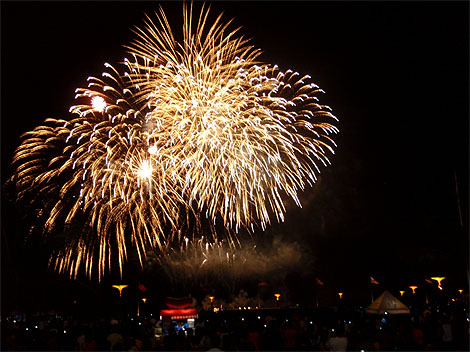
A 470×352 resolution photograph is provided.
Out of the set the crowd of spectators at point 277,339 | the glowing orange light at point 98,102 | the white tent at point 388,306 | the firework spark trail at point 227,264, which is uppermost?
the glowing orange light at point 98,102

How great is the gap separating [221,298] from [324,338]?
36.2 metres

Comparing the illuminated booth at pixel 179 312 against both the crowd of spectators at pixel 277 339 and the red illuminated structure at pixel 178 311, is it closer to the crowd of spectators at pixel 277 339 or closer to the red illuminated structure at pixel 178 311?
the red illuminated structure at pixel 178 311

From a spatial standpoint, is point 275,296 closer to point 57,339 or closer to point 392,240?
point 392,240

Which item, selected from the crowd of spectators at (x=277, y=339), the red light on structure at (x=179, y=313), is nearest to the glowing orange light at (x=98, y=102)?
the red light on structure at (x=179, y=313)

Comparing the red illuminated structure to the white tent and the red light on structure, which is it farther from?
the white tent

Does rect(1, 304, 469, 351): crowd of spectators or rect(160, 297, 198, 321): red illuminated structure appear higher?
rect(160, 297, 198, 321): red illuminated structure

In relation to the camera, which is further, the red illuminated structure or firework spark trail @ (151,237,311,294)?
firework spark trail @ (151,237,311,294)

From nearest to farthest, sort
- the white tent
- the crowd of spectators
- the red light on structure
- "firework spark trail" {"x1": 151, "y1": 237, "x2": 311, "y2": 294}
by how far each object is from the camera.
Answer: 1. the crowd of spectators
2. the white tent
3. the red light on structure
4. "firework spark trail" {"x1": 151, "y1": 237, "x2": 311, "y2": 294}

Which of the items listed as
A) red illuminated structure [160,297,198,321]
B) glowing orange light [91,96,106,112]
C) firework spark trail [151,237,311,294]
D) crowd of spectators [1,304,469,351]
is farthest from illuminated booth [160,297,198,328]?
firework spark trail [151,237,311,294]

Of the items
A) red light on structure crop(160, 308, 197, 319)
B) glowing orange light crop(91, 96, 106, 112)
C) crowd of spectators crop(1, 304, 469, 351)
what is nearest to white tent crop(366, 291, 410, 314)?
crowd of spectators crop(1, 304, 469, 351)

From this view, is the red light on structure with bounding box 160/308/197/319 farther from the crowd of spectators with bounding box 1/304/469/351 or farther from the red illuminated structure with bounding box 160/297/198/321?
the crowd of spectators with bounding box 1/304/469/351

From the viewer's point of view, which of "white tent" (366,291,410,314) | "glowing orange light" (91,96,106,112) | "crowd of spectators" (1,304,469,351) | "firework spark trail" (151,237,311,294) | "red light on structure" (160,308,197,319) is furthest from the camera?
"firework spark trail" (151,237,311,294)

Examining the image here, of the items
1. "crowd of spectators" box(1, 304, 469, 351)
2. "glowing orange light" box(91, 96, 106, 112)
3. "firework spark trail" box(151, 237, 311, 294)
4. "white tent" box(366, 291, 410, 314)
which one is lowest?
"crowd of spectators" box(1, 304, 469, 351)

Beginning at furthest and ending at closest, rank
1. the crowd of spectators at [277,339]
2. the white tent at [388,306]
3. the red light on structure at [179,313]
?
the red light on structure at [179,313] < the white tent at [388,306] < the crowd of spectators at [277,339]
